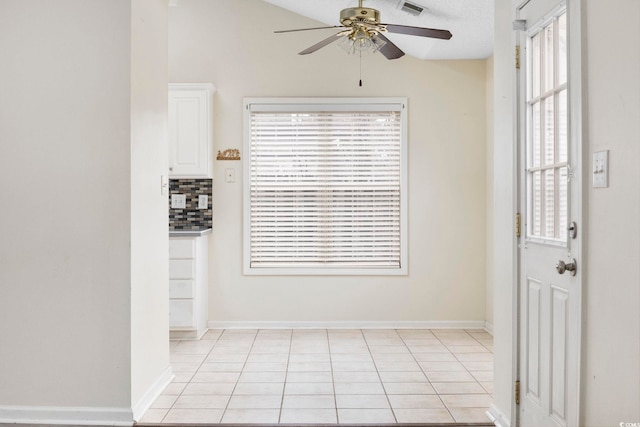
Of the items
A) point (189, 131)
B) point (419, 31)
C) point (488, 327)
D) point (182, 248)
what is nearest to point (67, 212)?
point (182, 248)

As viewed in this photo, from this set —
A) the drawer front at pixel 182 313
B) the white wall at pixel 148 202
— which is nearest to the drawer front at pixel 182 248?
the drawer front at pixel 182 313

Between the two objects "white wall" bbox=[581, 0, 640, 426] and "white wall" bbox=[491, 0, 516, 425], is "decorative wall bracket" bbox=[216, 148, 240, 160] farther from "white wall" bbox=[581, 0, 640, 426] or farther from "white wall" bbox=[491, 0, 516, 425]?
"white wall" bbox=[581, 0, 640, 426]

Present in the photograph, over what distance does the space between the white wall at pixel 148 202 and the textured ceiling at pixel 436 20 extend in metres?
1.69

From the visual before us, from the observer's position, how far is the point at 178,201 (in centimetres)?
485

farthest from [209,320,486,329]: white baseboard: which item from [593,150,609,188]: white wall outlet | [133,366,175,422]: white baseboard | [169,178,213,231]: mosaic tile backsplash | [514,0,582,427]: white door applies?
[593,150,609,188]: white wall outlet

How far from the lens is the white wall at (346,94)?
484cm

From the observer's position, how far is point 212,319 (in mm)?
4855

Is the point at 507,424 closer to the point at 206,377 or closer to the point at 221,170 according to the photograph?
the point at 206,377

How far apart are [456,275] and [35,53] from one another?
3817mm

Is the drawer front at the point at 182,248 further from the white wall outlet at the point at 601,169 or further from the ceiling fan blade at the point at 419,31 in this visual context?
the white wall outlet at the point at 601,169

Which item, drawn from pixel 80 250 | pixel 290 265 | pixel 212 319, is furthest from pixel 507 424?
pixel 212 319

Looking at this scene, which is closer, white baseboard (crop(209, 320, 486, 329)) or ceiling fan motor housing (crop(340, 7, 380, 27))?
ceiling fan motor housing (crop(340, 7, 380, 27))

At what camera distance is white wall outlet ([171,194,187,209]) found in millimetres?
4848

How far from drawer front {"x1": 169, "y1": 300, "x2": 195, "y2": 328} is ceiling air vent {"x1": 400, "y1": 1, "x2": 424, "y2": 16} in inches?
115
